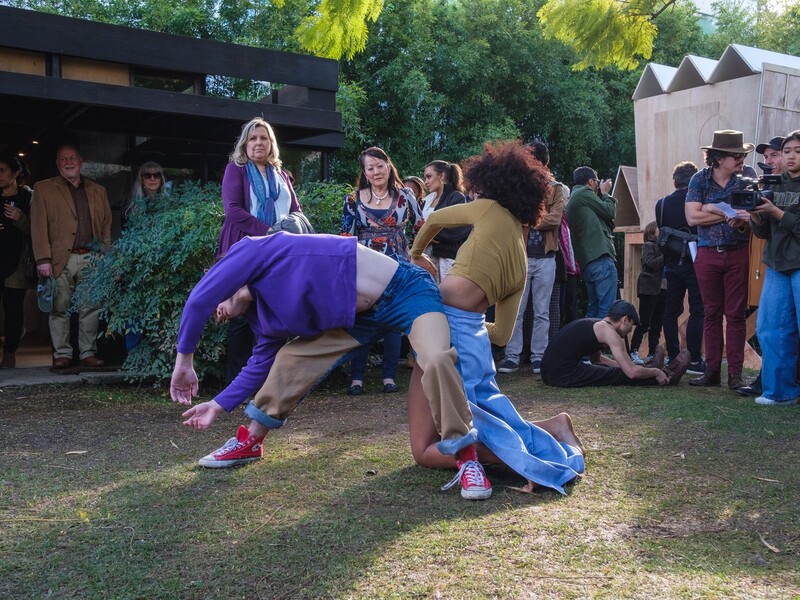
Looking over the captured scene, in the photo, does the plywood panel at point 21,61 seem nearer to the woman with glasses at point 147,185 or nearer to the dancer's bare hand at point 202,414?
the woman with glasses at point 147,185

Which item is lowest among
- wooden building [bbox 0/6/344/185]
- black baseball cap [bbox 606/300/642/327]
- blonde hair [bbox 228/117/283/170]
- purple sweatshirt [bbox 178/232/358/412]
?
black baseball cap [bbox 606/300/642/327]

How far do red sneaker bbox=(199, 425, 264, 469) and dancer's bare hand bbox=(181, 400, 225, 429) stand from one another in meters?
0.55

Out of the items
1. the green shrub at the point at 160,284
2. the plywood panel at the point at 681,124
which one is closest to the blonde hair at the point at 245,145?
the green shrub at the point at 160,284

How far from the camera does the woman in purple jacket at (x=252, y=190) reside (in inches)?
239

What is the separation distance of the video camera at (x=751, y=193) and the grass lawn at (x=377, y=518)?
1.60m

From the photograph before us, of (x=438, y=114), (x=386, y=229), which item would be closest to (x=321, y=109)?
(x=386, y=229)

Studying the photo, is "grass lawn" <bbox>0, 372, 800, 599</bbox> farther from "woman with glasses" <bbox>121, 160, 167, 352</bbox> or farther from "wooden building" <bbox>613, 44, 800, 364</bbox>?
"wooden building" <bbox>613, 44, 800, 364</bbox>

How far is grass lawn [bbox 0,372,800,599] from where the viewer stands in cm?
284

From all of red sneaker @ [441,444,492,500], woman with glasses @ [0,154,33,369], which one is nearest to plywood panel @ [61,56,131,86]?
woman with glasses @ [0,154,33,369]

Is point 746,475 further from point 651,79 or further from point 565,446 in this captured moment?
point 651,79

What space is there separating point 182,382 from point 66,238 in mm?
4554

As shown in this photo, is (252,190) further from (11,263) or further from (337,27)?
(11,263)

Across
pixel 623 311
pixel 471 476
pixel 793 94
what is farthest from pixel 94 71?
pixel 793 94

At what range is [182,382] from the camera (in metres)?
3.54
